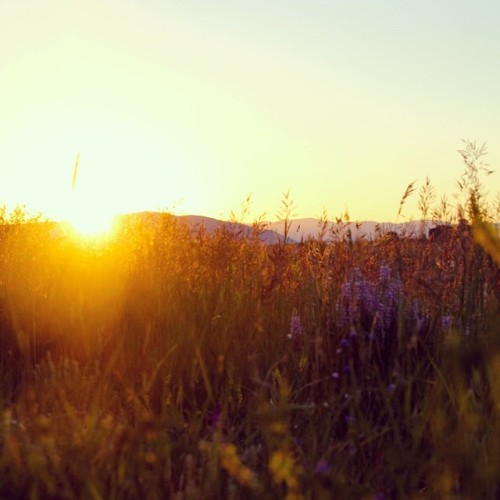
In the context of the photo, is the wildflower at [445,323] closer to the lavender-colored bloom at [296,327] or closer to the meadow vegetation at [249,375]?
the meadow vegetation at [249,375]

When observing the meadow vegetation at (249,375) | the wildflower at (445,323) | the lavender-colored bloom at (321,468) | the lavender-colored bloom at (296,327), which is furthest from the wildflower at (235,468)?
the wildflower at (445,323)

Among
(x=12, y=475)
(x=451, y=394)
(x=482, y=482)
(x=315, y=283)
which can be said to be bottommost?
(x=12, y=475)

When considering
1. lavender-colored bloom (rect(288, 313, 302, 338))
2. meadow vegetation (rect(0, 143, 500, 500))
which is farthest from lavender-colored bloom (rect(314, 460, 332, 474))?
lavender-colored bloom (rect(288, 313, 302, 338))

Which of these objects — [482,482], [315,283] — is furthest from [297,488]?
[315,283]

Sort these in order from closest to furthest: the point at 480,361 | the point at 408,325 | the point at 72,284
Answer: the point at 480,361, the point at 408,325, the point at 72,284

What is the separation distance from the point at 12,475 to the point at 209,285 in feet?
6.18

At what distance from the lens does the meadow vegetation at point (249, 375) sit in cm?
171

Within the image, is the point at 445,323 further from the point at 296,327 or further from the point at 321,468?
the point at 321,468

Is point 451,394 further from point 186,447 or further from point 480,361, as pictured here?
point 186,447

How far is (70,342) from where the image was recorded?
2.94 m

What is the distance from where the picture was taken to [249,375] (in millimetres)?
2398

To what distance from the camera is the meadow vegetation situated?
171cm

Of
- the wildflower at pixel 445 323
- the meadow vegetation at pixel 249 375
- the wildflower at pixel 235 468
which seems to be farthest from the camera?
the wildflower at pixel 445 323

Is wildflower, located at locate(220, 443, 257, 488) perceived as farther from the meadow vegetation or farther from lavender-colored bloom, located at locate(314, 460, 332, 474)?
lavender-colored bloom, located at locate(314, 460, 332, 474)
